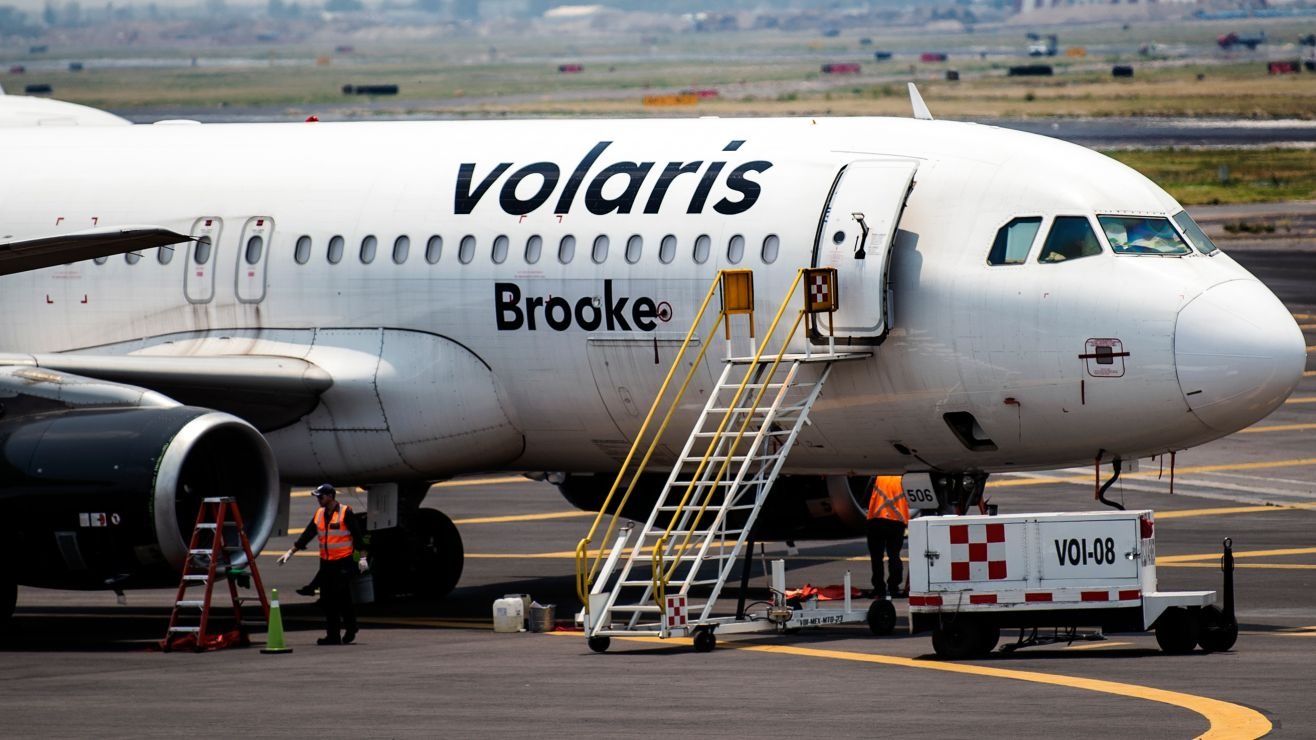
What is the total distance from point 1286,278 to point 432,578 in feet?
140

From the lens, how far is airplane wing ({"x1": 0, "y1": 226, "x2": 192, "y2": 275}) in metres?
23.0

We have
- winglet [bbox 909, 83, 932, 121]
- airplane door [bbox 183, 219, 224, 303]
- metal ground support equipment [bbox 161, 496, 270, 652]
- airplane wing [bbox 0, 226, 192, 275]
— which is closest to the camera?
airplane wing [bbox 0, 226, 192, 275]

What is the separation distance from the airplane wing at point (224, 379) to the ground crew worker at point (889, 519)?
21.4 ft

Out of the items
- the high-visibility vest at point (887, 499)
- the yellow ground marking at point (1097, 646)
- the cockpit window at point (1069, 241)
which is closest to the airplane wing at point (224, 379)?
the high-visibility vest at point (887, 499)

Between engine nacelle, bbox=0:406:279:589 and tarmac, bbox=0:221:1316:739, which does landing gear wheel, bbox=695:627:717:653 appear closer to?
tarmac, bbox=0:221:1316:739

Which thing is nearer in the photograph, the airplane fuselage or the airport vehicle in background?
the airport vehicle in background

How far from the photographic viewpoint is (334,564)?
2452cm

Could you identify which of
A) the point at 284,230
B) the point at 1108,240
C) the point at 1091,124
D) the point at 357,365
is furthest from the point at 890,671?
the point at 1091,124

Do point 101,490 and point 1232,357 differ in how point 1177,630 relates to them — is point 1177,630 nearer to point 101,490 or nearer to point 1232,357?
point 1232,357

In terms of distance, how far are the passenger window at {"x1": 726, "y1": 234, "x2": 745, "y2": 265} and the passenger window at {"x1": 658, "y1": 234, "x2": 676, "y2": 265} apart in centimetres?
70

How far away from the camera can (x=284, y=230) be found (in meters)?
27.7

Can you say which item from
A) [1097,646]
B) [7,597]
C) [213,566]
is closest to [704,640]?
[1097,646]

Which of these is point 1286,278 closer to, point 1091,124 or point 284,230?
point 284,230

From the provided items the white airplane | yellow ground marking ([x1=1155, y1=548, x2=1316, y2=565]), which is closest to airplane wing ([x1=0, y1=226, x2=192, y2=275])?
the white airplane
